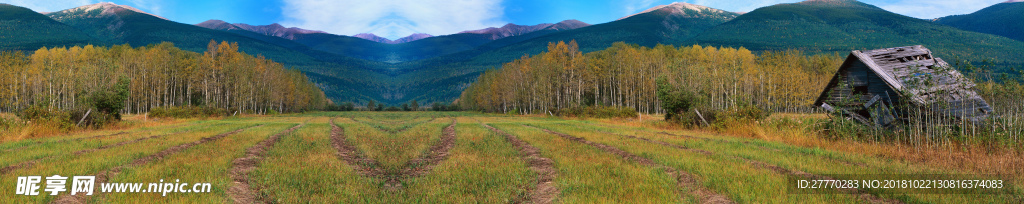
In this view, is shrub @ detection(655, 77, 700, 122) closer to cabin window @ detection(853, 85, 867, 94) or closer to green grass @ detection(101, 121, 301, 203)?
cabin window @ detection(853, 85, 867, 94)

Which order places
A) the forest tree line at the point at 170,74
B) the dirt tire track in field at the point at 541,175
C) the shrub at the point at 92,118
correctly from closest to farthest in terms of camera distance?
the dirt tire track in field at the point at 541,175 < the shrub at the point at 92,118 < the forest tree line at the point at 170,74

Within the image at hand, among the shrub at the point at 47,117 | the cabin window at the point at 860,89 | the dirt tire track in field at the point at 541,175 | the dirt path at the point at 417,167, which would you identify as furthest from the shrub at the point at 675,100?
the shrub at the point at 47,117

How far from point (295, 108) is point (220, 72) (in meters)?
35.7

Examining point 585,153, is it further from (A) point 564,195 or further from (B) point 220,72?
(B) point 220,72

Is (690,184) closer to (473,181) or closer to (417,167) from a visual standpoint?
(473,181)

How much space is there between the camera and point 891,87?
15438 millimetres

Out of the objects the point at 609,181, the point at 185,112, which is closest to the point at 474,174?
the point at 609,181

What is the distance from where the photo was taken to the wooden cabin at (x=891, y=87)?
14.2 m

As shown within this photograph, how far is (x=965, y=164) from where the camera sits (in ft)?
30.3

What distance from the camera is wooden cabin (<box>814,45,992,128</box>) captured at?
14.2 metres

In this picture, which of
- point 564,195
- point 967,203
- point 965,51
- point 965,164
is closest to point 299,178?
point 564,195

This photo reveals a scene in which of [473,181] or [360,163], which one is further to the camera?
[360,163]

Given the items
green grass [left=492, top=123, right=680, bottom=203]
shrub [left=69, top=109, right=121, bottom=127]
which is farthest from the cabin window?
shrub [left=69, top=109, right=121, bottom=127]

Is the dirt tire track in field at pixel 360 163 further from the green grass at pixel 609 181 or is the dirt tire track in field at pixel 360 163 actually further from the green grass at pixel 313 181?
the green grass at pixel 609 181
